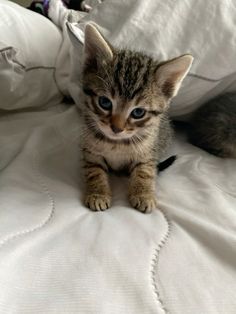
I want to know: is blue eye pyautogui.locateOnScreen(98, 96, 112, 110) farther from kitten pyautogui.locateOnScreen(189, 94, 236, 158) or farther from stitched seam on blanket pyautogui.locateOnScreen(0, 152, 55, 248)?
kitten pyautogui.locateOnScreen(189, 94, 236, 158)

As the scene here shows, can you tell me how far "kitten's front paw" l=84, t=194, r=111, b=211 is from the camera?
32.3 inches

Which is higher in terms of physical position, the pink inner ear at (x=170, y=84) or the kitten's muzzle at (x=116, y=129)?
the pink inner ear at (x=170, y=84)

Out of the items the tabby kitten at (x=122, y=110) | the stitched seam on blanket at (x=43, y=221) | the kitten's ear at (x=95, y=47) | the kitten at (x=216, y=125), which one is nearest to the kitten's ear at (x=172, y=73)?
the tabby kitten at (x=122, y=110)

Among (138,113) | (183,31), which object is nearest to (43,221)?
(138,113)

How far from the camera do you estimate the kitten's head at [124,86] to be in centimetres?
87

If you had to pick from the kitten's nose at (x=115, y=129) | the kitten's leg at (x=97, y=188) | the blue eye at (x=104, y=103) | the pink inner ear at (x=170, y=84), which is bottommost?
the kitten's leg at (x=97, y=188)

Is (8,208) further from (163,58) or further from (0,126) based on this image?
(163,58)

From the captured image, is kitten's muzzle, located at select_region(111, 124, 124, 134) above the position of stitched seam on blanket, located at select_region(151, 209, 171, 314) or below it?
above

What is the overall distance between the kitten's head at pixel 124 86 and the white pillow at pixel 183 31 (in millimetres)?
134

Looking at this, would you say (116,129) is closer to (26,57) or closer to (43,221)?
(43,221)

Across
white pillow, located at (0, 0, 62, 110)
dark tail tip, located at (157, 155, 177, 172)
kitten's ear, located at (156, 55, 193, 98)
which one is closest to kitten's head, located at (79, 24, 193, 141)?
kitten's ear, located at (156, 55, 193, 98)

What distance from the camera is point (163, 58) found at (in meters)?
1.04

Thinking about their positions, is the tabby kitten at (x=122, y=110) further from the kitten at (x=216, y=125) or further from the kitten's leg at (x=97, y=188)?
the kitten at (x=216, y=125)

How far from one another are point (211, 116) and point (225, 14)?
29cm
